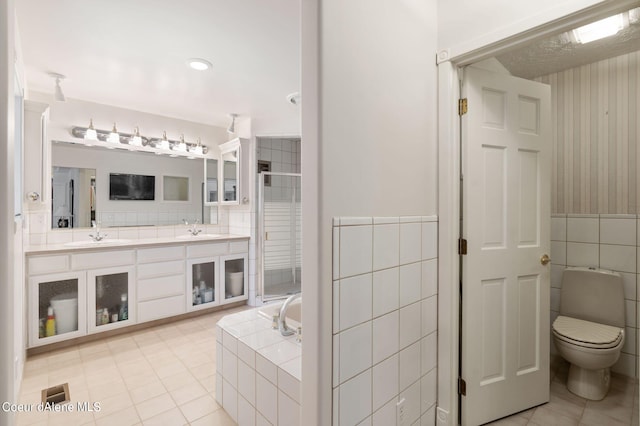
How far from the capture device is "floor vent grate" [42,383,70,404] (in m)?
1.96

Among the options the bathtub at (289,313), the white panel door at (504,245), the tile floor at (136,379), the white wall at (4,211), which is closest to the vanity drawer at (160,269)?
the tile floor at (136,379)

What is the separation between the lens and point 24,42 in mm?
2117

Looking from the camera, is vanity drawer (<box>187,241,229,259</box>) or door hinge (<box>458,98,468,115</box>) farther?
vanity drawer (<box>187,241,229,259</box>)

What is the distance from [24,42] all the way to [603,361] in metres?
4.40

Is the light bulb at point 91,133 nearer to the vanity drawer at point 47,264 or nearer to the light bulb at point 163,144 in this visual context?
the light bulb at point 163,144

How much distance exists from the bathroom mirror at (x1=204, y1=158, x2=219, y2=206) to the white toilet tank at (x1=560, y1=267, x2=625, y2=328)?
389 cm

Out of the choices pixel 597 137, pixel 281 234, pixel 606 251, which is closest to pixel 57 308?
pixel 281 234

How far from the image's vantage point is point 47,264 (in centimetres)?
258

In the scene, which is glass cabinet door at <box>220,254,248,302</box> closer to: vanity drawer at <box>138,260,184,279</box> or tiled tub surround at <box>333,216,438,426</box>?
vanity drawer at <box>138,260,184,279</box>

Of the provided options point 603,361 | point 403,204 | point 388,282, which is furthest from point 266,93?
point 603,361

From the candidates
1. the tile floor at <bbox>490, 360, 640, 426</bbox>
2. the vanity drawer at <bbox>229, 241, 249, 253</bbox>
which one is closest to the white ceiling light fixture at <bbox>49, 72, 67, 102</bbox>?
the vanity drawer at <bbox>229, 241, 249, 253</bbox>

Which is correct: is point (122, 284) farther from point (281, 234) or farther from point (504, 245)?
point (504, 245)

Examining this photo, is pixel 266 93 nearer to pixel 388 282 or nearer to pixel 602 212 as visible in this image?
pixel 388 282

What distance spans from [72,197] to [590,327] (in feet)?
15.4
